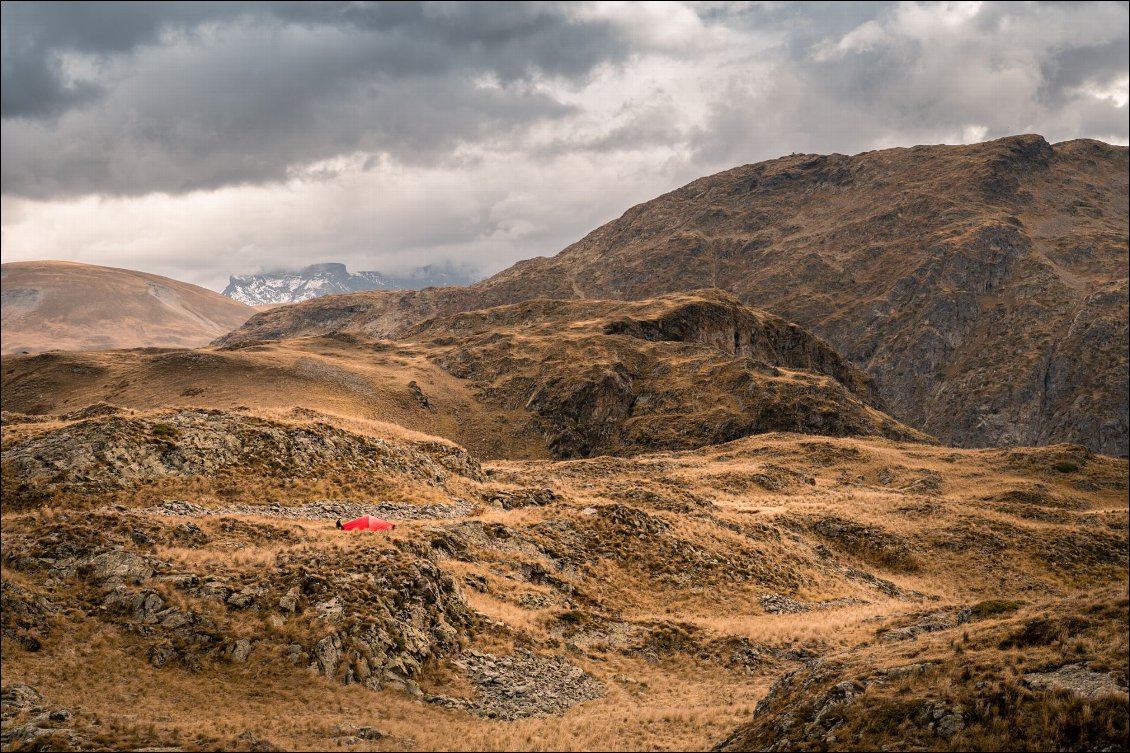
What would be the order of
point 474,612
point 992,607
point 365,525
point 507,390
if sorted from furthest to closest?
point 507,390
point 365,525
point 992,607
point 474,612

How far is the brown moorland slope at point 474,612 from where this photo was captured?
18.1 metres

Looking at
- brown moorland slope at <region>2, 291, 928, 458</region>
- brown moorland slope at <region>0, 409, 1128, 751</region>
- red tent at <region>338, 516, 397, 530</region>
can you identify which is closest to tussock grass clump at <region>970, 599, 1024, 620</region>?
brown moorland slope at <region>0, 409, 1128, 751</region>

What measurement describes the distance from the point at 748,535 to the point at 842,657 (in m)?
31.9

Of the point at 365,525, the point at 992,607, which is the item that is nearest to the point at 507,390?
the point at 365,525

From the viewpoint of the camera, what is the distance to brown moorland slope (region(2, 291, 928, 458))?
118 metres

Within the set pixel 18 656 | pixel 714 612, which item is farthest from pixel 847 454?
pixel 18 656

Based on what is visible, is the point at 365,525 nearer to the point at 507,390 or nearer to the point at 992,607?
the point at 992,607

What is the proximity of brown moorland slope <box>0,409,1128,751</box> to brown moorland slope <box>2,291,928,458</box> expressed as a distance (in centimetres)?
6599

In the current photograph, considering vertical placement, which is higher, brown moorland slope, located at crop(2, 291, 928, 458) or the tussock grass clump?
brown moorland slope, located at crop(2, 291, 928, 458)

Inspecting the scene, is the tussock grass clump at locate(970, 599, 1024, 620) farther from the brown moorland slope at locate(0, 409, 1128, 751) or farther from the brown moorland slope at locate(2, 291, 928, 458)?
the brown moorland slope at locate(2, 291, 928, 458)

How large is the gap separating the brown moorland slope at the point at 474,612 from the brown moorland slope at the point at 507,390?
6599 cm

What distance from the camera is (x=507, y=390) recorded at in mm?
148625

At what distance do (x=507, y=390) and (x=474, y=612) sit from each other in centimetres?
11812

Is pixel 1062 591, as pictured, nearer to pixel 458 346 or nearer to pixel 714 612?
pixel 714 612
